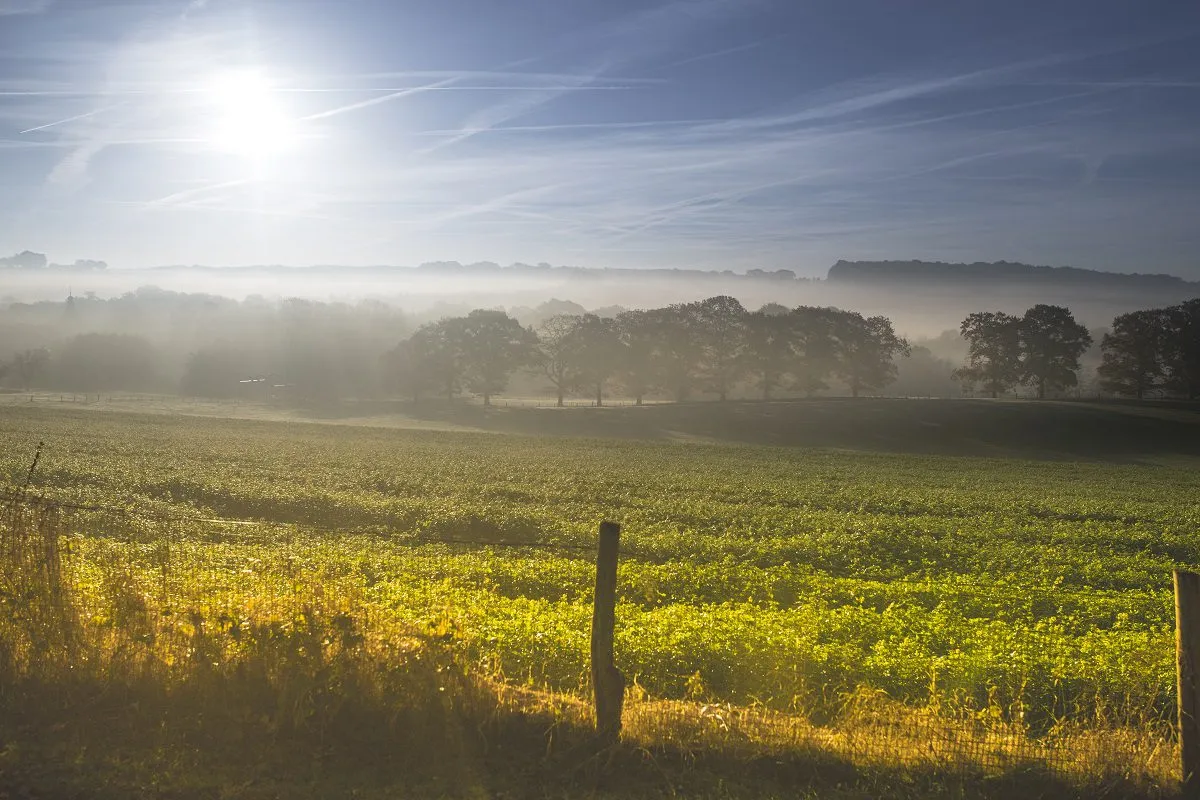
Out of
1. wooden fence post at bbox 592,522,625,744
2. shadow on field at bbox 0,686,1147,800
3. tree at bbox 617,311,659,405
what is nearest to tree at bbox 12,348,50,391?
tree at bbox 617,311,659,405

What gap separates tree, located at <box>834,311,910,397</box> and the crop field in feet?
176

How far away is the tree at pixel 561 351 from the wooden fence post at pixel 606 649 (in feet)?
332

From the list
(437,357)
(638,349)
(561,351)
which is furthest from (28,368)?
(638,349)

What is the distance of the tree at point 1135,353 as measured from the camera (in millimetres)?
99000

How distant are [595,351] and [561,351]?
4.95 metres

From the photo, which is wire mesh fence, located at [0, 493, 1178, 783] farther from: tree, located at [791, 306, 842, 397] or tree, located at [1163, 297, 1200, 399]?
tree, located at [1163, 297, 1200, 399]

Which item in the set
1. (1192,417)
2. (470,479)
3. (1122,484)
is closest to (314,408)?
(470,479)

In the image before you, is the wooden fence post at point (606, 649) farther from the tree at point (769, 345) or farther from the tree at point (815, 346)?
the tree at point (815, 346)

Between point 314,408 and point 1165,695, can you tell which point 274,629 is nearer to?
point 1165,695

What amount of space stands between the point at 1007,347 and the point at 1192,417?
2562cm

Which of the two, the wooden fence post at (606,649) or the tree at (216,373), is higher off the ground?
the tree at (216,373)

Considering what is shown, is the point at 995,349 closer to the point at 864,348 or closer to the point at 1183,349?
the point at 864,348

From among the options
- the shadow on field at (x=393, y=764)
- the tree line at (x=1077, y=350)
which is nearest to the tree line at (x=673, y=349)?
the tree line at (x=1077, y=350)

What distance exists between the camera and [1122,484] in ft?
152
